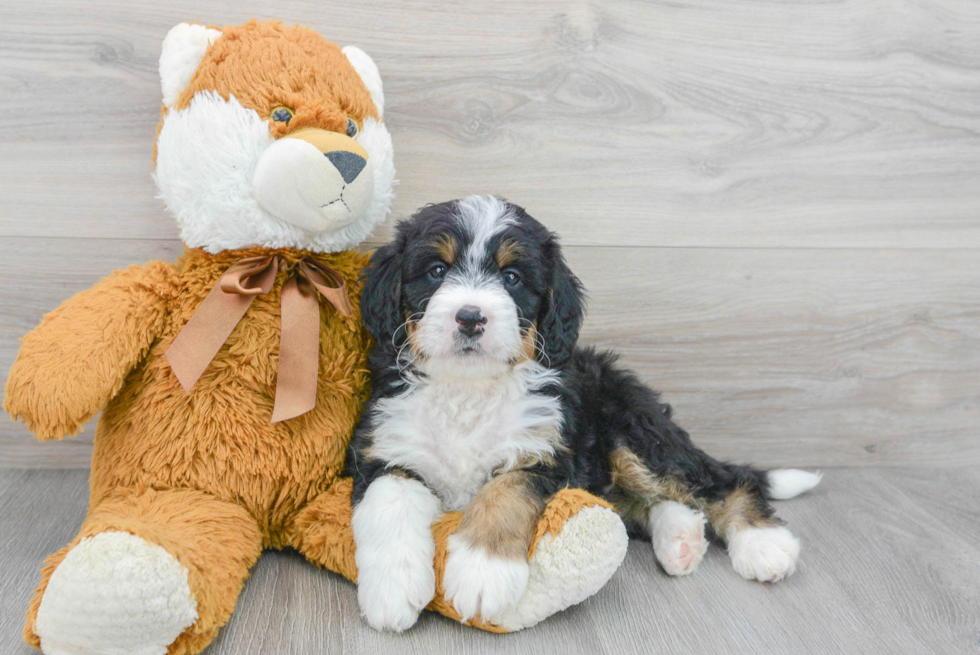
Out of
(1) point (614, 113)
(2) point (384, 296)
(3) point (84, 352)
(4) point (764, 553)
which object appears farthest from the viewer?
(1) point (614, 113)

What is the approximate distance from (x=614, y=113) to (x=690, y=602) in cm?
145

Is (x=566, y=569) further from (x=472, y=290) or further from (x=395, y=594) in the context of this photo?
(x=472, y=290)

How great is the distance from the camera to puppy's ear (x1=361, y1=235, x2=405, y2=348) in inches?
68.1

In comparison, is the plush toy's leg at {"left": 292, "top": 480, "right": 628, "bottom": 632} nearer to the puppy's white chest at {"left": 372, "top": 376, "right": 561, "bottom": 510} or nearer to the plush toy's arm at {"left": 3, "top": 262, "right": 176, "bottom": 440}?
the puppy's white chest at {"left": 372, "top": 376, "right": 561, "bottom": 510}

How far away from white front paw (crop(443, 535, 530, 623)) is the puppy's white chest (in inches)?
11.0

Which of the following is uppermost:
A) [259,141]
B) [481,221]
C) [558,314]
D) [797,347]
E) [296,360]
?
[259,141]

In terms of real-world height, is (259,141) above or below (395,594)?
above

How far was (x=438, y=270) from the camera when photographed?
1700mm

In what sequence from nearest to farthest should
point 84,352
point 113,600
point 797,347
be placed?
point 113,600, point 84,352, point 797,347

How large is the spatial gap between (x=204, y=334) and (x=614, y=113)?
1.40 meters

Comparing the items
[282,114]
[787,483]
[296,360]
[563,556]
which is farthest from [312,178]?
[787,483]

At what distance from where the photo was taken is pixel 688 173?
7.79ft

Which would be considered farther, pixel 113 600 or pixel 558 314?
pixel 558 314

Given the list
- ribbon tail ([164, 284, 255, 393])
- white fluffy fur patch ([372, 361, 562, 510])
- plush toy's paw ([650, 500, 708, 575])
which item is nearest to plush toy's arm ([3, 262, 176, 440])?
ribbon tail ([164, 284, 255, 393])
